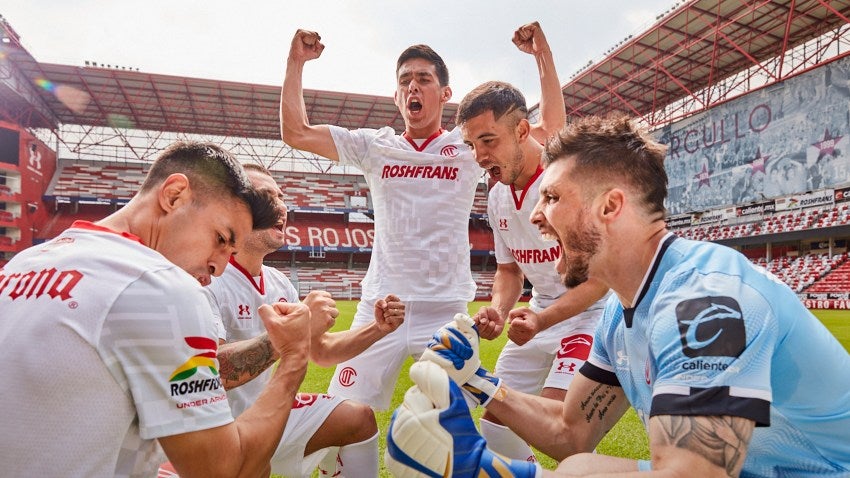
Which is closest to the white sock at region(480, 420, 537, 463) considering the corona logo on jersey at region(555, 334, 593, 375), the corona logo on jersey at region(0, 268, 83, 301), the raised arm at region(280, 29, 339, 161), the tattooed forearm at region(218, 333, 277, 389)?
the corona logo on jersey at region(555, 334, 593, 375)

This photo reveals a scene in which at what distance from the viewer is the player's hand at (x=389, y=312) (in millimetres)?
3605

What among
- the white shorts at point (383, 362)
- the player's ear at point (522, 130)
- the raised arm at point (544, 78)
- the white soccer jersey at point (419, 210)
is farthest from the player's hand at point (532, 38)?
the white shorts at point (383, 362)

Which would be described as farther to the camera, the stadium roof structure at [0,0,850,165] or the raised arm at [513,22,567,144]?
the stadium roof structure at [0,0,850,165]

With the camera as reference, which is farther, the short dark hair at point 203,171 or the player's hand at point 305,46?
the player's hand at point 305,46

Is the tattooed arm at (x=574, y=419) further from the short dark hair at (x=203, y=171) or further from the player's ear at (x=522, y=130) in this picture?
the player's ear at (x=522, y=130)

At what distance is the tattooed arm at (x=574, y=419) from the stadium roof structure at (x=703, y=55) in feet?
103

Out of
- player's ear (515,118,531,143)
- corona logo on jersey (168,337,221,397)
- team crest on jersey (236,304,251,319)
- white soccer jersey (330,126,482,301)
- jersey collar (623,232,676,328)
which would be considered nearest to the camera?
corona logo on jersey (168,337,221,397)

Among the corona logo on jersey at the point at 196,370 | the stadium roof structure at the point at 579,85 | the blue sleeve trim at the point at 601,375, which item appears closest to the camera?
the corona logo on jersey at the point at 196,370

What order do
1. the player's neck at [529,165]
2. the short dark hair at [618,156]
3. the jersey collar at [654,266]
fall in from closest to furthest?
the jersey collar at [654,266] → the short dark hair at [618,156] → the player's neck at [529,165]

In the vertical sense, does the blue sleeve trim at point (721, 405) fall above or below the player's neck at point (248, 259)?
below

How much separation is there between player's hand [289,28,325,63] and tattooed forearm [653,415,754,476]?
A: 3385 millimetres

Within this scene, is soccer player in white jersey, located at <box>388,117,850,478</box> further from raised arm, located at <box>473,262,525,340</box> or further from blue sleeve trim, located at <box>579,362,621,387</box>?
raised arm, located at <box>473,262,525,340</box>

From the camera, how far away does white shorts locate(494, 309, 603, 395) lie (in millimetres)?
3684

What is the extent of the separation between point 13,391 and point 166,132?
47772 mm
